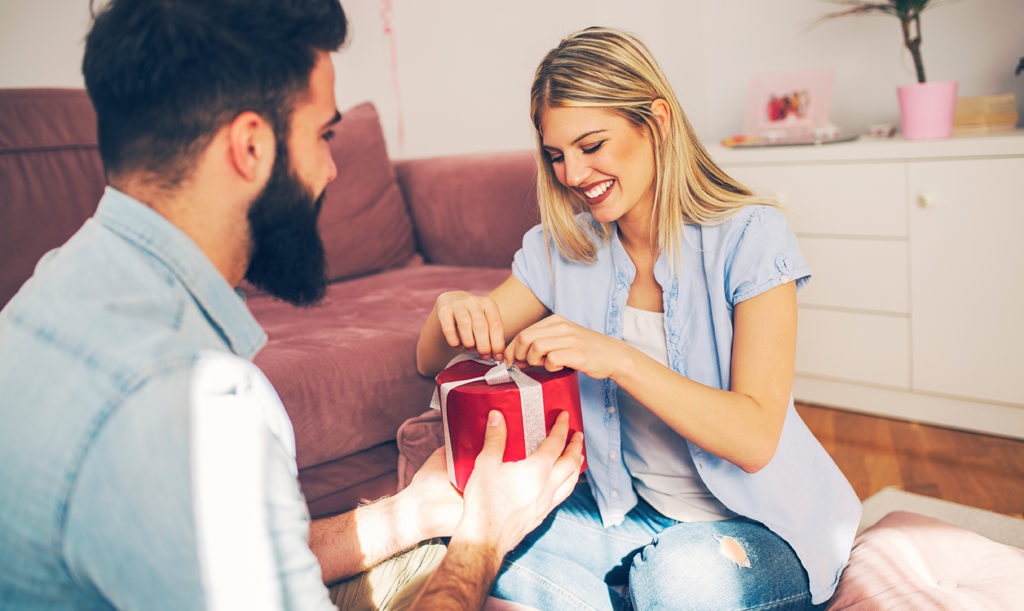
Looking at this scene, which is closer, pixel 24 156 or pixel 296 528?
pixel 296 528

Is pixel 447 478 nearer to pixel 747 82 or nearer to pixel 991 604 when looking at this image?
pixel 991 604

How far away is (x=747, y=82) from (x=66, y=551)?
268 cm

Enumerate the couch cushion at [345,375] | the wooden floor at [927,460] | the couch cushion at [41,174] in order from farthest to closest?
the wooden floor at [927,460] < the couch cushion at [41,174] < the couch cushion at [345,375]

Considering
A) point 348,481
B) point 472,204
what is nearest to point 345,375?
point 348,481

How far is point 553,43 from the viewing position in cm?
264

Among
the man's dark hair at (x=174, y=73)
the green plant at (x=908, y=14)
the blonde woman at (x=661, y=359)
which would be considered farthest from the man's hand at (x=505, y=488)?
the green plant at (x=908, y=14)

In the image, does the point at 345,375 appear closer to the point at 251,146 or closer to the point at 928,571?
the point at 251,146

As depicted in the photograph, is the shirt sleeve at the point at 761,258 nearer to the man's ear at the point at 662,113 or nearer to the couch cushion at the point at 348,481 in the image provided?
the man's ear at the point at 662,113

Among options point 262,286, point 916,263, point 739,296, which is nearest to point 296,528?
point 262,286

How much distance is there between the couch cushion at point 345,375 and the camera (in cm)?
145

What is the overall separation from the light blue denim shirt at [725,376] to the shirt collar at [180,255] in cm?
62

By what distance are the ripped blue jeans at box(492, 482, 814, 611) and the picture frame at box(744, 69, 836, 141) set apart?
155cm

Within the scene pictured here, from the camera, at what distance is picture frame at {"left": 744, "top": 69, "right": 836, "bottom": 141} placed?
2350 millimetres

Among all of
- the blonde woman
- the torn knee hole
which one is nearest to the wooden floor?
the blonde woman
